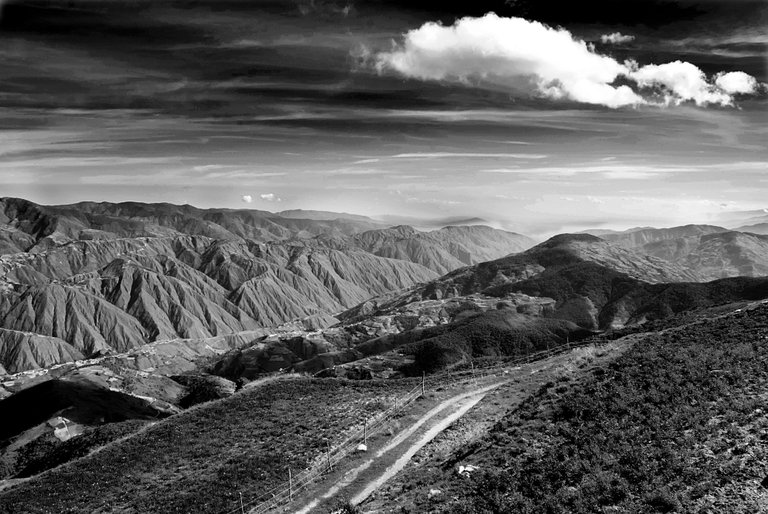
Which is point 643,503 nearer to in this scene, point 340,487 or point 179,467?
point 340,487

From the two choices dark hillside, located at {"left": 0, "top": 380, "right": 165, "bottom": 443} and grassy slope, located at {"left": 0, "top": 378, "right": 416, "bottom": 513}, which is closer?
grassy slope, located at {"left": 0, "top": 378, "right": 416, "bottom": 513}

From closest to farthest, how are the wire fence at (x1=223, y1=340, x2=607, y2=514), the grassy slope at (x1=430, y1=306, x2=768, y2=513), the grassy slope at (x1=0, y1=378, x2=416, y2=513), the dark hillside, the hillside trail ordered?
1. the grassy slope at (x1=430, y1=306, x2=768, y2=513)
2. the hillside trail
3. the wire fence at (x1=223, y1=340, x2=607, y2=514)
4. the grassy slope at (x1=0, y1=378, x2=416, y2=513)
5. the dark hillside

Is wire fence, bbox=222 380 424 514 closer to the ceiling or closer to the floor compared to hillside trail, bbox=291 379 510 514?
closer to the floor

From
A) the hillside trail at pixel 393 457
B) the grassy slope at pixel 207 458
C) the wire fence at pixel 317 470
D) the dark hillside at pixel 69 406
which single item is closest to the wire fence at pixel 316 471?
the wire fence at pixel 317 470

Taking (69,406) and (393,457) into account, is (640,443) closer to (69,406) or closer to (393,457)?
(393,457)

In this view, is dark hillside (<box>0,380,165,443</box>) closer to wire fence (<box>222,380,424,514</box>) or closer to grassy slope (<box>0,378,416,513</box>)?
grassy slope (<box>0,378,416,513</box>)

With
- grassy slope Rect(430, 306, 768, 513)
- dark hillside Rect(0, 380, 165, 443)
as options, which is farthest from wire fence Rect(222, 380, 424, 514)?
dark hillside Rect(0, 380, 165, 443)
